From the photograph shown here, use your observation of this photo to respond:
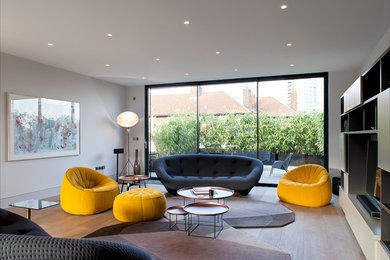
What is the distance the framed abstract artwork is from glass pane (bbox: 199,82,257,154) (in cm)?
319

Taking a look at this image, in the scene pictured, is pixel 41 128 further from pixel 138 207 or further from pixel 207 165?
pixel 207 165

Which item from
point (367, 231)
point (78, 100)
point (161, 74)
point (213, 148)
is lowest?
point (367, 231)

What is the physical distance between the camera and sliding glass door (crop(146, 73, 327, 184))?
6.59 meters

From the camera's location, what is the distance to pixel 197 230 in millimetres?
3678

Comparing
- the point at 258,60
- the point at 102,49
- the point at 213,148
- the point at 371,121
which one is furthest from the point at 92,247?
the point at 213,148

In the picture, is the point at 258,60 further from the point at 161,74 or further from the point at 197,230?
the point at 197,230

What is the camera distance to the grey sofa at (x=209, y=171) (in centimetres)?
559

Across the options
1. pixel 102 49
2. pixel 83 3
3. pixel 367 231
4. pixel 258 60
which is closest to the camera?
pixel 367 231

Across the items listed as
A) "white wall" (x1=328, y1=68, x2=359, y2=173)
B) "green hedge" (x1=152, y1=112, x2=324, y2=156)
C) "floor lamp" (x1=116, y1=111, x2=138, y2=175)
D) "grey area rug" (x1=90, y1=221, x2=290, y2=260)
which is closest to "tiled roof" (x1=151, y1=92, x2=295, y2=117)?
"green hedge" (x1=152, y1=112, x2=324, y2=156)

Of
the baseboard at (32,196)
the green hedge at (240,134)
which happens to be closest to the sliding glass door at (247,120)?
the green hedge at (240,134)

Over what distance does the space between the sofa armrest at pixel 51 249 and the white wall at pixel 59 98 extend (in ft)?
14.9

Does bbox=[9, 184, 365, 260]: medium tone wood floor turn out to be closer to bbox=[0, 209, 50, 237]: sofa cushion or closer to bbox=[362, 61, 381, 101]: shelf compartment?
bbox=[0, 209, 50, 237]: sofa cushion

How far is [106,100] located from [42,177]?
103 inches

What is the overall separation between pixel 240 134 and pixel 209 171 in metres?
1.42
